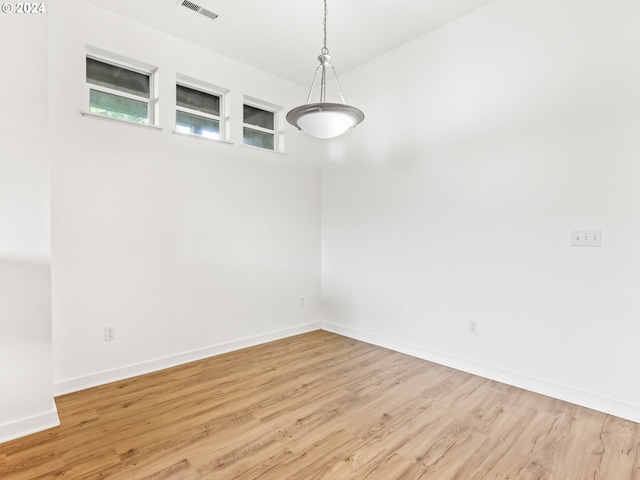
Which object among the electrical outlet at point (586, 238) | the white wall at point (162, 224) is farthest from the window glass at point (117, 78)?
the electrical outlet at point (586, 238)

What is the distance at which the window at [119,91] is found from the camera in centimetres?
291

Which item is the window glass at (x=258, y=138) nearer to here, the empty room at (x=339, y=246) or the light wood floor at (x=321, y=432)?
the empty room at (x=339, y=246)

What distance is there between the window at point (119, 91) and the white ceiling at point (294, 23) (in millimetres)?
462

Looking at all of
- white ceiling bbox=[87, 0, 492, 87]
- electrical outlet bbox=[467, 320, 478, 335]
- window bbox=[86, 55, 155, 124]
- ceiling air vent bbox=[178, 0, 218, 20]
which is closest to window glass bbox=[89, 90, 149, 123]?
window bbox=[86, 55, 155, 124]

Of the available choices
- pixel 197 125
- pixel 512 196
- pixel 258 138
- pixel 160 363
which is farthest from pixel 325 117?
pixel 160 363

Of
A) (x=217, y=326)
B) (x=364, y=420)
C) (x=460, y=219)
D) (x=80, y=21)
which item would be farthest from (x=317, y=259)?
(x=80, y=21)

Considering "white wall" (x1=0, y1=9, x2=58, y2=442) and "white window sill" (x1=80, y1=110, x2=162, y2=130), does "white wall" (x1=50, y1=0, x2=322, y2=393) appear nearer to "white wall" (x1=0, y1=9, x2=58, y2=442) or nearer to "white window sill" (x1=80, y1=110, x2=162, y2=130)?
"white window sill" (x1=80, y1=110, x2=162, y2=130)

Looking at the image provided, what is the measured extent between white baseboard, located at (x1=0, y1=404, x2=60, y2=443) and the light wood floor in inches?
2.1

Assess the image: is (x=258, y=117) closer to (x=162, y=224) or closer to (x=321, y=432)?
(x=162, y=224)

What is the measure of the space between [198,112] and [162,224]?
4.15ft

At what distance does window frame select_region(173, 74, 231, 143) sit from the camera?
3.36m

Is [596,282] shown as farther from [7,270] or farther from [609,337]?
[7,270]

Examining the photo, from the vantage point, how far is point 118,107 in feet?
9.93

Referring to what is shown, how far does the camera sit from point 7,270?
2027mm
